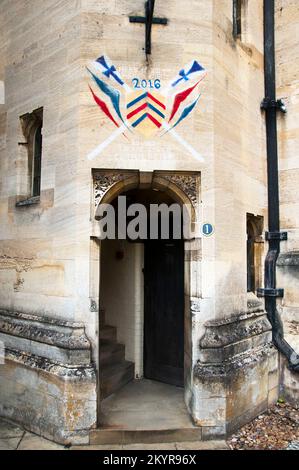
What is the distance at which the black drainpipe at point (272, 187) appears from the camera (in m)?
5.57

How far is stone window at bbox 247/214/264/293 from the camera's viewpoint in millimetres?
5730

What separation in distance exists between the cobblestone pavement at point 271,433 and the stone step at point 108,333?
2679 millimetres

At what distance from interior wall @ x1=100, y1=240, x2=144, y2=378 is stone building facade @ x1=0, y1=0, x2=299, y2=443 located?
107 centimetres

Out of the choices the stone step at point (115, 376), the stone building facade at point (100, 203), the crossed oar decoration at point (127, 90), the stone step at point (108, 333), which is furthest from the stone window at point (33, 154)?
the stone step at point (115, 376)

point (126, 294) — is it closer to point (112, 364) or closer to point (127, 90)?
point (112, 364)

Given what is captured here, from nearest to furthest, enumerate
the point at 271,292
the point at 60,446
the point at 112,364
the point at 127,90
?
the point at 60,446
the point at 127,90
the point at 271,292
the point at 112,364

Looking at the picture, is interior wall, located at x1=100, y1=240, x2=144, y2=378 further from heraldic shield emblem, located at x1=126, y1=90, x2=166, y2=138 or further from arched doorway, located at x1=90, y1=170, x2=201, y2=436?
heraldic shield emblem, located at x1=126, y1=90, x2=166, y2=138

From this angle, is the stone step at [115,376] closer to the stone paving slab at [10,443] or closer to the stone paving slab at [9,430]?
the stone paving slab at [9,430]

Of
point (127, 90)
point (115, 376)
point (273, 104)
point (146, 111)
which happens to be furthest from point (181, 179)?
point (115, 376)

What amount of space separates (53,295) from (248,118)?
12.3 feet

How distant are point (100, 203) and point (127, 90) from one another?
1.46 metres

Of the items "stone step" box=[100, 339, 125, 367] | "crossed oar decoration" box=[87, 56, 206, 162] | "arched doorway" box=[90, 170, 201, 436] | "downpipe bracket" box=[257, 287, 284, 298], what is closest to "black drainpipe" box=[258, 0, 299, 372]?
"downpipe bracket" box=[257, 287, 284, 298]

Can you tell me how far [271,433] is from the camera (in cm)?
447

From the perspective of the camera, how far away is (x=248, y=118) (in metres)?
5.41
